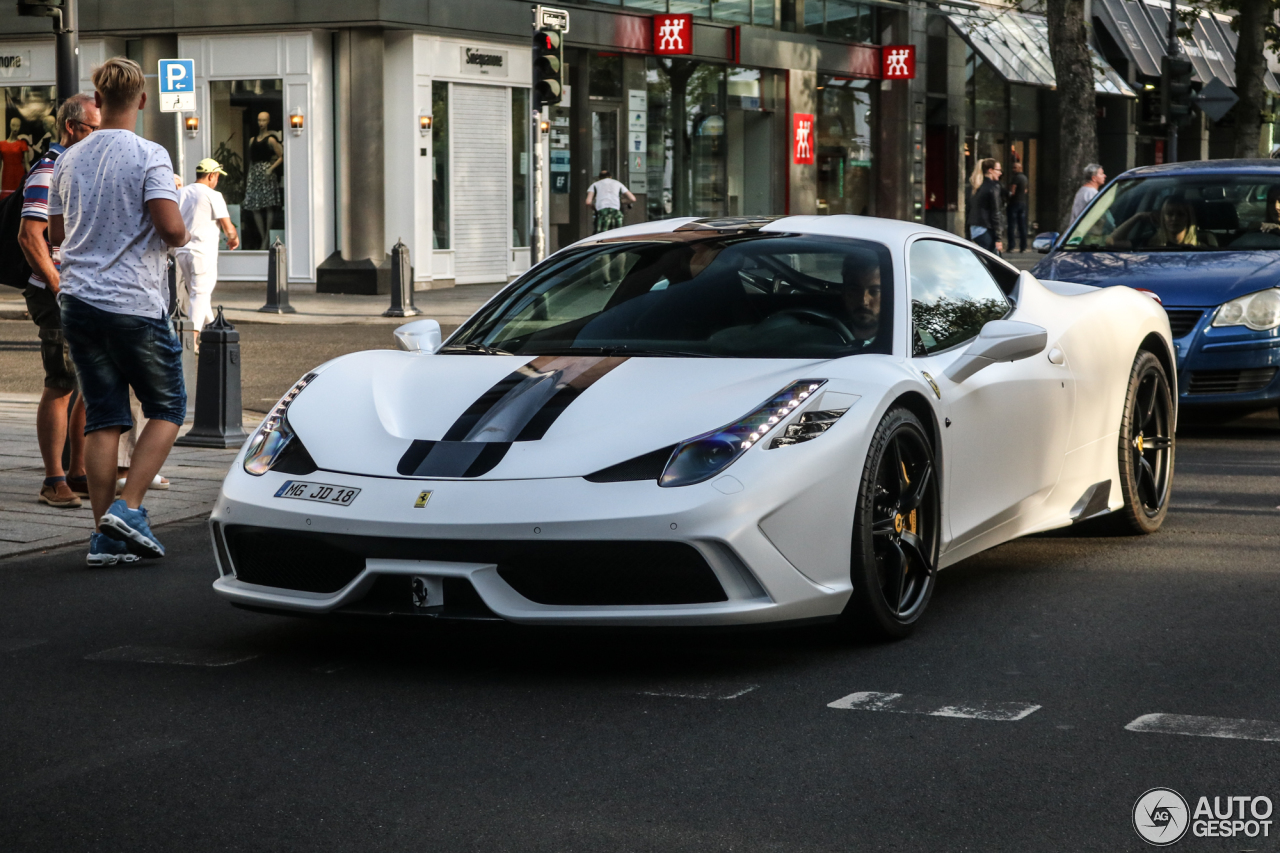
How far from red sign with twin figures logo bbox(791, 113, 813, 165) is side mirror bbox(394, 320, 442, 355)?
99.2 feet

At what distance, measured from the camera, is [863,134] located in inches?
1515

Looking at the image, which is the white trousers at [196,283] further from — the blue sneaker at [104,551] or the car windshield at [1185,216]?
the blue sneaker at [104,551]

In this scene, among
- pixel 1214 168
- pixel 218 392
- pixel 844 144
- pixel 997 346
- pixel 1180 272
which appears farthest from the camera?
pixel 844 144

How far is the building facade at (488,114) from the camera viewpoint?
2625 cm

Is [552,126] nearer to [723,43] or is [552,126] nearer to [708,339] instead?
[723,43]

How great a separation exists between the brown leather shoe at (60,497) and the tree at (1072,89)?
18.2 meters

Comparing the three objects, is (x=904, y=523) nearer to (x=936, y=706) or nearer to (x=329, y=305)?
(x=936, y=706)

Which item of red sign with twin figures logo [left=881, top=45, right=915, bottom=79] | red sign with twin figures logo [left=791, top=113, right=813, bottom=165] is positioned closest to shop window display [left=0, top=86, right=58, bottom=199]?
red sign with twin figures logo [left=791, top=113, right=813, bottom=165]

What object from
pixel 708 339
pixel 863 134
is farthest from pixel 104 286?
pixel 863 134

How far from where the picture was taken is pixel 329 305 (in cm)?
2319

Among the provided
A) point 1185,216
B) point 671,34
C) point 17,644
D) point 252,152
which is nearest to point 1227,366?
point 1185,216

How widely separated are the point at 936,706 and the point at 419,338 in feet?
7.48

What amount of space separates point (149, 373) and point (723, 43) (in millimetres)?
27291

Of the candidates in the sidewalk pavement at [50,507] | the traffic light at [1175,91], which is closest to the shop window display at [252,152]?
the traffic light at [1175,91]
